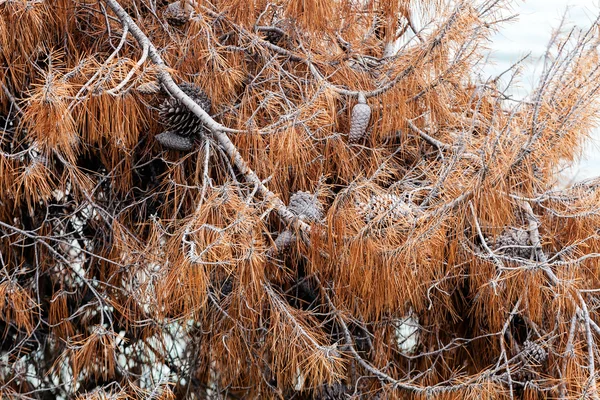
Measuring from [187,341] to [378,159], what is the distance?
23.4 inches

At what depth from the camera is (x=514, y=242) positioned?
56.3 inches

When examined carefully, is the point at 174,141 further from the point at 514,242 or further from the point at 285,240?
the point at 514,242

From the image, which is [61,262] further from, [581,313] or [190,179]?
[581,313]

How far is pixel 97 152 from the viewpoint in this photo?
167 centimetres

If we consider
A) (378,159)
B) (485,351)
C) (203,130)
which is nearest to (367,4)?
(378,159)

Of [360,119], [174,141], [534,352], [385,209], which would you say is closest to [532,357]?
[534,352]

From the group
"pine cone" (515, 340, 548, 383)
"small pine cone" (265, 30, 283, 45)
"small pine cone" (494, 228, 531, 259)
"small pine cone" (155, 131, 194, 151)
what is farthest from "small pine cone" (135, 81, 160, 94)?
"pine cone" (515, 340, 548, 383)

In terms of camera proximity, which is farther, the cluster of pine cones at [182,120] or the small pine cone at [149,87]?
the cluster of pine cones at [182,120]

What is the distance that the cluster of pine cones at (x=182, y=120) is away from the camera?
140 centimetres

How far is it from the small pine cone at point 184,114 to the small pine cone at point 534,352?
73 cm

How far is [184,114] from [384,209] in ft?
1.34

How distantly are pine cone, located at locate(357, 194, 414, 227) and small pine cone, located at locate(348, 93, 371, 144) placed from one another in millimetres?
198

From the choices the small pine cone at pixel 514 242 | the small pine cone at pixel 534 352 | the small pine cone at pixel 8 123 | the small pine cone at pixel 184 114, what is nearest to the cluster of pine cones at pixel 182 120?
the small pine cone at pixel 184 114

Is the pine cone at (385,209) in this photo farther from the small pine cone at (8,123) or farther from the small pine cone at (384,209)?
the small pine cone at (8,123)
